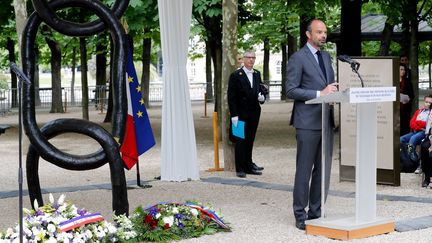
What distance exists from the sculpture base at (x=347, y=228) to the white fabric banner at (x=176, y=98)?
5.17 meters

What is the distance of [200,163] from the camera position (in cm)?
1677

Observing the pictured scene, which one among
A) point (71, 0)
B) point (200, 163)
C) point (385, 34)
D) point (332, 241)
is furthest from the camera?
point (385, 34)

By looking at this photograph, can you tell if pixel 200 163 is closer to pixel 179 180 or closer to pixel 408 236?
pixel 179 180

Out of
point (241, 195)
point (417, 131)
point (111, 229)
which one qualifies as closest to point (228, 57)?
point (417, 131)

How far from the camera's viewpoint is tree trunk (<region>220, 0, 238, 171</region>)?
14.9 metres

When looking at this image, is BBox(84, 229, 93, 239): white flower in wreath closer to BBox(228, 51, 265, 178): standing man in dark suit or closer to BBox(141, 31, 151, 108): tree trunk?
BBox(228, 51, 265, 178): standing man in dark suit

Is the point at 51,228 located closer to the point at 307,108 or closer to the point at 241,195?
the point at 307,108

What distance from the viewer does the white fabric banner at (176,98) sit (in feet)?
46.1

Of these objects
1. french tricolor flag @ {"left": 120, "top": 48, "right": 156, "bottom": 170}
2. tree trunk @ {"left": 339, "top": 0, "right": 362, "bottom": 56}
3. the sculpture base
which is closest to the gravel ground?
the sculpture base

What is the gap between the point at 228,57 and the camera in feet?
50.0

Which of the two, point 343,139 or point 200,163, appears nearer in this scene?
point 343,139

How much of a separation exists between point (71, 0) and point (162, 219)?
2.46 metres

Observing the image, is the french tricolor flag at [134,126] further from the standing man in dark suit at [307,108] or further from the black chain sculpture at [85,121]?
the standing man in dark suit at [307,108]

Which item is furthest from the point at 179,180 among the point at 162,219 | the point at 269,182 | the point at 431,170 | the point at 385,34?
the point at 385,34
